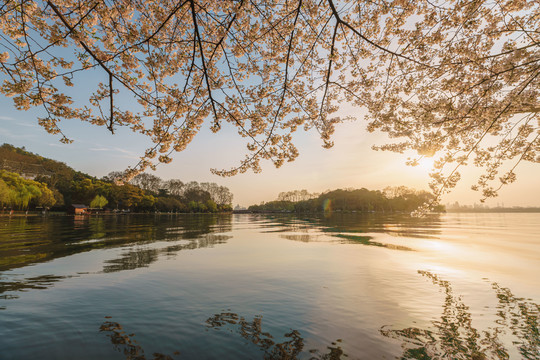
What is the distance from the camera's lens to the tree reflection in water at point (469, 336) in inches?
141

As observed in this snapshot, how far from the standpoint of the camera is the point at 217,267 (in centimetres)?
885

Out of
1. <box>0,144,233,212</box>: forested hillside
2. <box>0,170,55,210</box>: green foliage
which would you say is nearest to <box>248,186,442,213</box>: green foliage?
<box>0,144,233,212</box>: forested hillside

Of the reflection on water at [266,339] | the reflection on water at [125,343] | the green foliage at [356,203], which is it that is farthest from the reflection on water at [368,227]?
→ the green foliage at [356,203]

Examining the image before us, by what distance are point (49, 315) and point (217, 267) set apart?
490cm

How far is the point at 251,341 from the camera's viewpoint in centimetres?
386

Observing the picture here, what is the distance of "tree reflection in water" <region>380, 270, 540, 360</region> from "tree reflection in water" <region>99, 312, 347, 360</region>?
1.33 m

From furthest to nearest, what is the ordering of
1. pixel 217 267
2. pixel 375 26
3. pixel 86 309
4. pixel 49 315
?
pixel 217 267 → pixel 375 26 → pixel 86 309 → pixel 49 315

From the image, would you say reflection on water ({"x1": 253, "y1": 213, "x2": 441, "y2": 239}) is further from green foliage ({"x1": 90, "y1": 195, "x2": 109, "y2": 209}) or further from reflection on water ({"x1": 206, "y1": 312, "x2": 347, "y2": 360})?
green foliage ({"x1": 90, "y1": 195, "x2": 109, "y2": 209})

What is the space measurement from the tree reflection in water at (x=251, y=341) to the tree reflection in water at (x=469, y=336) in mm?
1327

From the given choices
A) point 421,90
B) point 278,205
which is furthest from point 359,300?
point 278,205

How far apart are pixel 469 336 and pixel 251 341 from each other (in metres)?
3.84

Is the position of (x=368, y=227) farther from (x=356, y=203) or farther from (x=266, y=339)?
(x=356, y=203)

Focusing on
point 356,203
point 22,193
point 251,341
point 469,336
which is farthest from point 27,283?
point 356,203

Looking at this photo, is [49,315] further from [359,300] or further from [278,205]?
[278,205]
